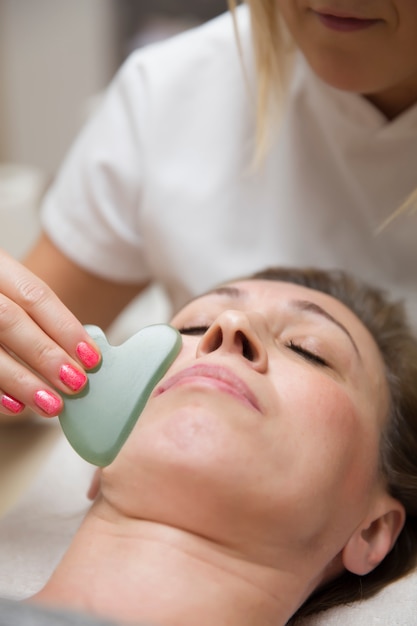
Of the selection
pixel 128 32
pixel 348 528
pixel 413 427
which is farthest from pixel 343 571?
pixel 128 32

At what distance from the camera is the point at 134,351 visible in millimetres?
1027

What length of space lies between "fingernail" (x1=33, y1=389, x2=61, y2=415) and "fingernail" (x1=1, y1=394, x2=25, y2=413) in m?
0.03

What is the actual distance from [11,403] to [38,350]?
0.08 m

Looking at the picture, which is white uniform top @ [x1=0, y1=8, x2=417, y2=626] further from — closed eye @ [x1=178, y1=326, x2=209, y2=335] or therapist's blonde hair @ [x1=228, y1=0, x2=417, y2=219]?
closed eye @ [x1=178, y1=326, x2=209, y2=335]

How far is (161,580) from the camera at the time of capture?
882mm

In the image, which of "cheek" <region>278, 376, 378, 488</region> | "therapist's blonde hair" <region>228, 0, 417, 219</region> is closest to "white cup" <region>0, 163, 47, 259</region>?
"therapist's blonde hair" <region>228, 0, 417, 219</region>

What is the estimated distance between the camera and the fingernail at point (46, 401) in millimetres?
963

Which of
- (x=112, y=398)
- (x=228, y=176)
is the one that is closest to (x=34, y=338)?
(x=112, y=398)

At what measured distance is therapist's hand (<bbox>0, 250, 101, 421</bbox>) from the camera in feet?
3.16

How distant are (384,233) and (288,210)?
0.58 ft

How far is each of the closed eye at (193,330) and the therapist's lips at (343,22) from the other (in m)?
0.44

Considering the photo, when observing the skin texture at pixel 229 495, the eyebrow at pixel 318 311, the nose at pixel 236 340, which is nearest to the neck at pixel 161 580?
the skin texture at pixel 229 495

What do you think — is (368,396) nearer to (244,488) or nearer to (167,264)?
(244,488)

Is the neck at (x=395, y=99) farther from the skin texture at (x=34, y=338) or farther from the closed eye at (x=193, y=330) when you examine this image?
the skin texture at (x=34, y=338)
